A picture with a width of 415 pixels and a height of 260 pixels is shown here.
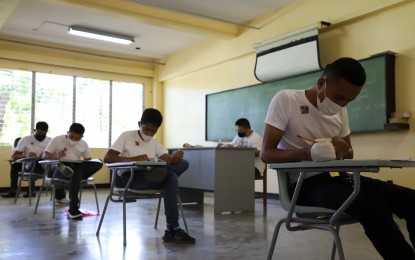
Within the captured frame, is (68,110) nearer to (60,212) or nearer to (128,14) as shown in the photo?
(128,14)

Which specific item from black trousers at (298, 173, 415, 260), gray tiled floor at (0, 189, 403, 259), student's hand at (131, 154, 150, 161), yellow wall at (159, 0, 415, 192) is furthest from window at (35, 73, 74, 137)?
black trousers at (298, 173, 415, 260)

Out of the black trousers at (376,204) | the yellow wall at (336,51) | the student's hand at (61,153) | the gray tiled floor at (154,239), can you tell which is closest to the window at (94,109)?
the yellow wall at (336,51)

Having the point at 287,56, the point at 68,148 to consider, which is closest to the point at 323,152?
the point at 68,148

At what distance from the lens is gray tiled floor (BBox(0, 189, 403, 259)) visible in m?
2.67

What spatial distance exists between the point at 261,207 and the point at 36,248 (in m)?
3.23

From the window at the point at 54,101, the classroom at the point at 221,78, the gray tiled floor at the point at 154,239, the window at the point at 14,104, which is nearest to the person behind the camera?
the gray tiled floor at the point at 154,239

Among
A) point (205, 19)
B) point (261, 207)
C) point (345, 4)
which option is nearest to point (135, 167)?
point (261, 207)

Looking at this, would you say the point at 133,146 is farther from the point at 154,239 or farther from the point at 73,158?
the point at 73,158

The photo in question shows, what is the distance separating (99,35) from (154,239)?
5.43 m

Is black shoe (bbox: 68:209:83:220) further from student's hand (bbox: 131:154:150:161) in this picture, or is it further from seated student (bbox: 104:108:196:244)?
student's hand (bbox: 131:154:150:161)

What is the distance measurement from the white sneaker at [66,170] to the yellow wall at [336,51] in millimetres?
3392

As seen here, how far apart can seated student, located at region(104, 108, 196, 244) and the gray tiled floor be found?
0.46 feet

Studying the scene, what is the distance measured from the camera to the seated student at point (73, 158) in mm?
4226

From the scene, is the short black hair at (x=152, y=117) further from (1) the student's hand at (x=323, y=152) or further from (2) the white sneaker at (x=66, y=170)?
(1) the student's hand at (x=323, y=152)
